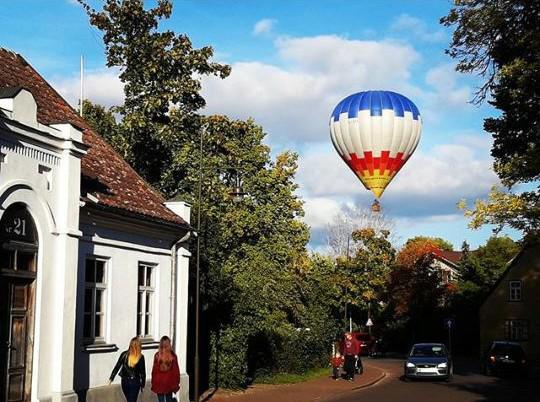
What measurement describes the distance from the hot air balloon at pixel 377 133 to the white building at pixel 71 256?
6.62m

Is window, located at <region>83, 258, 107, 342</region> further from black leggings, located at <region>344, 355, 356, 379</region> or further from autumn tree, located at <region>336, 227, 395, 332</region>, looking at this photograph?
autumn tree, located at <region>336, 227, 395, 332</region>

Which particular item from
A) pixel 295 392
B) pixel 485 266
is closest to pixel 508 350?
pixel 295 392

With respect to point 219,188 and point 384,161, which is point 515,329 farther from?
point 384,161

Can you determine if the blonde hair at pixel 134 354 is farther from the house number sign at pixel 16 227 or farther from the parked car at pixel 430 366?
the parked car at pixel 430 366

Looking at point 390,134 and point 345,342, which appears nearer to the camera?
point 390,134

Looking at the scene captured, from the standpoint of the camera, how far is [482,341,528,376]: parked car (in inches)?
1378

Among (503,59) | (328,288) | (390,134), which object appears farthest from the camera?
(328,288)

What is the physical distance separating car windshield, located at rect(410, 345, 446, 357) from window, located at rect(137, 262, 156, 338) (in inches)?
615

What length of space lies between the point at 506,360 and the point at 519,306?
25.3 metres

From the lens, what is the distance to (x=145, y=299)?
18.3 metres

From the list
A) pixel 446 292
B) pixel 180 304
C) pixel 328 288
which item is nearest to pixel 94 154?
pixel 180 304

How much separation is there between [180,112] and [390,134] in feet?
32.8

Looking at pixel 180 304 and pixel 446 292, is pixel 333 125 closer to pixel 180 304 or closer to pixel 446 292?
pixel 180 304

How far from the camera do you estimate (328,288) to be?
36281 millimetres
